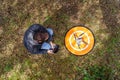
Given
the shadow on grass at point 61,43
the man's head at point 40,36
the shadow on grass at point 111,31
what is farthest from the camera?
the shadow on grass at point 61,43

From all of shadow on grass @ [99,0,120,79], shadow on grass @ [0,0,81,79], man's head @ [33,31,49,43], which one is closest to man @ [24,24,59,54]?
man's head @ [33,31,49,43]

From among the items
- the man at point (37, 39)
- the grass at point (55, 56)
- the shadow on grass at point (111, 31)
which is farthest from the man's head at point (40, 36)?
the shadow on grass at point (111, 31)

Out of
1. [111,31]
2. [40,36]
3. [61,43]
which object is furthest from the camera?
[61,43]

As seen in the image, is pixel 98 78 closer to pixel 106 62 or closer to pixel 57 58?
pixel 106 62

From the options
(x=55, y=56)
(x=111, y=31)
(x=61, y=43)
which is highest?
(x=111, y=31)

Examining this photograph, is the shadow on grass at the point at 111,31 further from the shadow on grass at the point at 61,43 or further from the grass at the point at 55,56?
the shadow on grass at the point at 61,43

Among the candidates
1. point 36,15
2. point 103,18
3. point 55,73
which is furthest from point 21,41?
point 103,18

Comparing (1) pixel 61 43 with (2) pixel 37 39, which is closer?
(2) pixel 37 39

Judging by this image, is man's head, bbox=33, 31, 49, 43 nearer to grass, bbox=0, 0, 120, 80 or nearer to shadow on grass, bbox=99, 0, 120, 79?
grass, bbox=0, 0, 120, 80

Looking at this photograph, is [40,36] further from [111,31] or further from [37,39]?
[111,31]

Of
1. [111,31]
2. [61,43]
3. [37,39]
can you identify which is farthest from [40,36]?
[111,31]

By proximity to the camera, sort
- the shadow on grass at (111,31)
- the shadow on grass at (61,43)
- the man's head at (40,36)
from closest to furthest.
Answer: the man's head at (40,36), the shadow on grass at (111,31), the shadow on grass at (61,43)

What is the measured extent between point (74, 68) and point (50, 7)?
175 cm

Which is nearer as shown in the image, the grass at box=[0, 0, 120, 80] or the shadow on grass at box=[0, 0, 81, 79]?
the grass at box=[0, 0, 120, 80]
